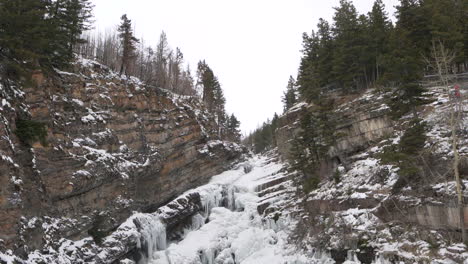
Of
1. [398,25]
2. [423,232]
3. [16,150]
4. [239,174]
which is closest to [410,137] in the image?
[423,232]

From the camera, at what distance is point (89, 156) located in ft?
78.0

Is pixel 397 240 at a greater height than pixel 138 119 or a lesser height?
lesser

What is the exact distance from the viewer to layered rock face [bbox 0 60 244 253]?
57.1 feet

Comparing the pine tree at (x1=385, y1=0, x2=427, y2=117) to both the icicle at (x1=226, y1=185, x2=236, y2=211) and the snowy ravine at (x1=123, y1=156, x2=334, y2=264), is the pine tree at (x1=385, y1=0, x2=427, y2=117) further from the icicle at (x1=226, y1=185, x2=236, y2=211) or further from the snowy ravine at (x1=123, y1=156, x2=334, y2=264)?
the icicle at (x1=226, y1=185, x2=236, y2=211)

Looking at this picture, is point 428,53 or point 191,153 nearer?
point 428,53

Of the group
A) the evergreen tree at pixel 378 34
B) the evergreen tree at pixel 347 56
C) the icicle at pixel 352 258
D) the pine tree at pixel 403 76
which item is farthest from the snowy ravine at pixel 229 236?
the evergreen tree at pixel 378 34

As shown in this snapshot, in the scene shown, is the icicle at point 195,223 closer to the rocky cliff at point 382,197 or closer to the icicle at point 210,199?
the icicle at point 210,199

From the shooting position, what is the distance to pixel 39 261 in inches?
658

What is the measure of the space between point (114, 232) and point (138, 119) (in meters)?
10.6

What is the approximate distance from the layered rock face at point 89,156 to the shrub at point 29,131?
0.16 m

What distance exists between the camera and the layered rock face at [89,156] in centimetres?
1739

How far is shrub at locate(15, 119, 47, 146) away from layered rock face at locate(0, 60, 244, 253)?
16 cm

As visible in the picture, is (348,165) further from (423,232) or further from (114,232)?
(114,232)

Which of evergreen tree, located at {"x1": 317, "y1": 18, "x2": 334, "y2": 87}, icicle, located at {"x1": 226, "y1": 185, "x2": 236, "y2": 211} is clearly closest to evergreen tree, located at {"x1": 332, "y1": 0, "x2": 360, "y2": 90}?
evergreen tree, located at {"x1": 317, "y1": 18, "x2": 334, "y2": 87}
